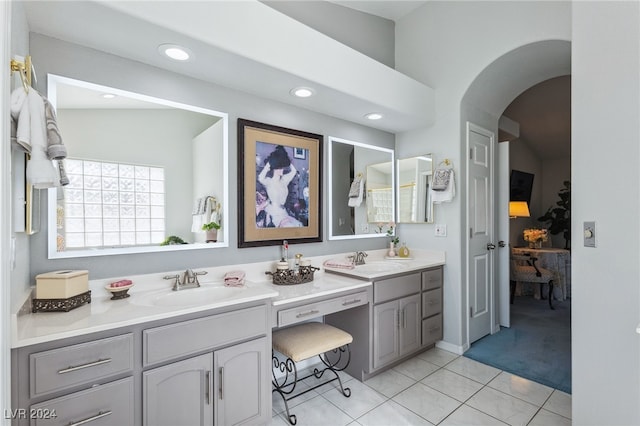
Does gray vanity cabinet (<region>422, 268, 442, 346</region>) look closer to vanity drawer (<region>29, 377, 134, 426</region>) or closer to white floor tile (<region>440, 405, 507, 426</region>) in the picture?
white floor tile (<region>440, 405, 507, 426</region>)

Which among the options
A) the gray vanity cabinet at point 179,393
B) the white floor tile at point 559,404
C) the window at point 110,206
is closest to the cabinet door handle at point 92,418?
the gray vanity cabinet at point 179,393

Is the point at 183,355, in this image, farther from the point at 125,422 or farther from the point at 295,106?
the point at 295,106

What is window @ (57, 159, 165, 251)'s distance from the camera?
1.68 metres

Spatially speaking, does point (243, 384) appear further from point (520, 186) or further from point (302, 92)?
point (520, 186)

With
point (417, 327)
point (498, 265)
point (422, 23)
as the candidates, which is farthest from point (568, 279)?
point (422, 23)

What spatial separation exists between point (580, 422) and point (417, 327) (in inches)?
47.9

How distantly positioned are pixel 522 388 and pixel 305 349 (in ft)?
5.37

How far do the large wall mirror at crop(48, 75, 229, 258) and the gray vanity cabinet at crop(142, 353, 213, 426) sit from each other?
73 centimetres

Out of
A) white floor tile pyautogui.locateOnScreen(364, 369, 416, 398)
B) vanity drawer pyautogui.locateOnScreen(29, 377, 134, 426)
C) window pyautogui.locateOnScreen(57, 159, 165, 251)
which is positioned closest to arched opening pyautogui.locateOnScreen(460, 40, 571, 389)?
white floor tile pyautogui.locateOnScreen(364, 369, 416, 398)

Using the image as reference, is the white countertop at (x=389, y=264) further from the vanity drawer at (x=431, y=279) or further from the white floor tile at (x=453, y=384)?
the white floor tile at (x=453, y=384)

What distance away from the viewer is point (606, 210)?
149 cm

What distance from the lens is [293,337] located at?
6.90 feet

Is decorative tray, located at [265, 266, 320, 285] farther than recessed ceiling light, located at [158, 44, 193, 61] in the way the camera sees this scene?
Yes

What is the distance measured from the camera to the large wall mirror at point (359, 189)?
2865mm
